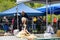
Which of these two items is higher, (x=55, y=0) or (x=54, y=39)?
(x=55, y=0)

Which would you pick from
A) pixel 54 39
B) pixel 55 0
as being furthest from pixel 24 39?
pixel 55 0

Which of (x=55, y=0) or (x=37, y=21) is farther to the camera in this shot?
(x=37, y=21)

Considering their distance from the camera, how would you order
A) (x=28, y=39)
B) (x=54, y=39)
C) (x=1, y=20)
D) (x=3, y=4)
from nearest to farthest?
1. (x=54, y=39)
2. (x=28, y=39)
3. (x=1, y=20)
4. (x=3, y=4)

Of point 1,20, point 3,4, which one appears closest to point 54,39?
point 1,20

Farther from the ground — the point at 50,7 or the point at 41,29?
the point at 50,7

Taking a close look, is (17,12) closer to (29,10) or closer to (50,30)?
(29,10)

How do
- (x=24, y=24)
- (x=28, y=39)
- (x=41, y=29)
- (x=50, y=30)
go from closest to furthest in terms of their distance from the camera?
(x=28, y=39)
(x=24, y=24)
(x=50, y=30)
(x=41, y=29)

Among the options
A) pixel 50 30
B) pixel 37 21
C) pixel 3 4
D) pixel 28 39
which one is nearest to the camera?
pixel 28 39

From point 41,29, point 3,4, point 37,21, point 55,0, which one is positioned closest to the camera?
point 55,0

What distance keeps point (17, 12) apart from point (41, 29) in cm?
207

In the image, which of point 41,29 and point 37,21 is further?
point 37,21

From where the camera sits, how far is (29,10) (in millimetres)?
17000

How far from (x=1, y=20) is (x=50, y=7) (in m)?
6.10

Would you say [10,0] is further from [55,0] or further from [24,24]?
[24,24]
